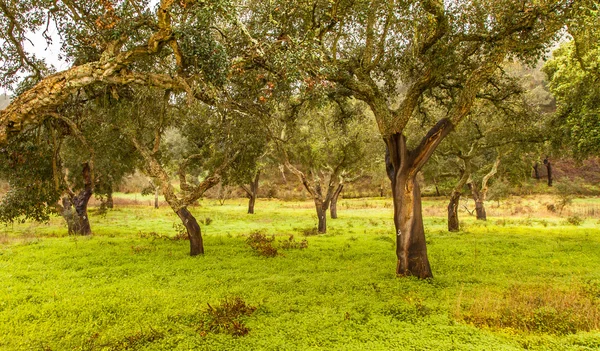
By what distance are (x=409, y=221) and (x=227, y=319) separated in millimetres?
6202

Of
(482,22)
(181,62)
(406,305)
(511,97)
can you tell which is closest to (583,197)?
(511,97)

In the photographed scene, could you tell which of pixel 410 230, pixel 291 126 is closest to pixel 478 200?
pixel 291 126

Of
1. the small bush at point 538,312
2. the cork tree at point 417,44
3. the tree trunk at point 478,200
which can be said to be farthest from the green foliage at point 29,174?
the tree trunk at point 478,200

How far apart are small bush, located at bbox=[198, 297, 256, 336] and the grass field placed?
28 mm

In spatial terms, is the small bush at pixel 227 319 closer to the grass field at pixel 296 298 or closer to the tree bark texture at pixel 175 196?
the grass field at pixel 296 298

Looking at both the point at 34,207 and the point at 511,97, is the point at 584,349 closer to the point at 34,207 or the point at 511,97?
the point at 511,97

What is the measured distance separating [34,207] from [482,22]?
16809 millimetres

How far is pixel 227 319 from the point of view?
7809 mm

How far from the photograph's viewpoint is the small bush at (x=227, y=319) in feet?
24.2

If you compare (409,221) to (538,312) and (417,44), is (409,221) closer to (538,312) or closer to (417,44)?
(538,312)

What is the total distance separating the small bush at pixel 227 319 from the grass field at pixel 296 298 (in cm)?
3

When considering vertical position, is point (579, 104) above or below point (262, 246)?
above

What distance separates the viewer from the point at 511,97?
53.4 feet

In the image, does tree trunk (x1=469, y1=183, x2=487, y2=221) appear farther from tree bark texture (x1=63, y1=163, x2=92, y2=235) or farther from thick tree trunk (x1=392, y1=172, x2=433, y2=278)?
tree bark texture (x1=63, y1=163, x2=92, y2=235)
